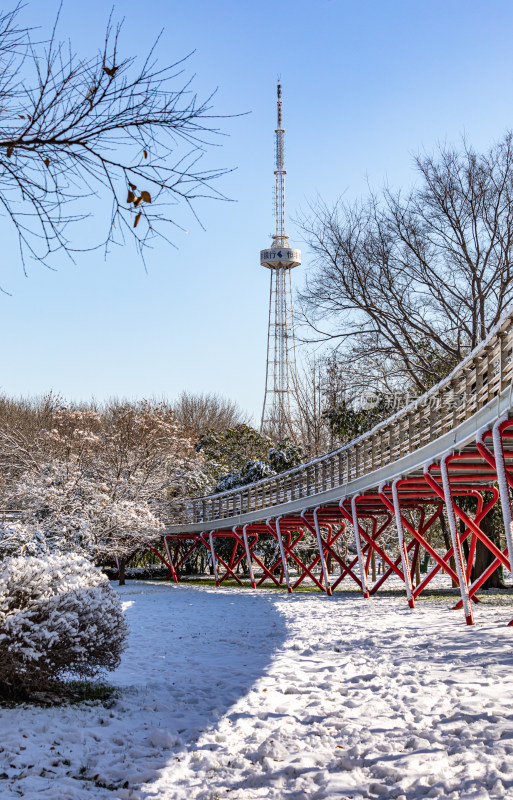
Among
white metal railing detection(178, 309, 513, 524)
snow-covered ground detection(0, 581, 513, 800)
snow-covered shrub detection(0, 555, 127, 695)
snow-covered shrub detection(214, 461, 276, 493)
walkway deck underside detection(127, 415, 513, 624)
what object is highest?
snow-covered shrub detection(214, 461, 276, 493)

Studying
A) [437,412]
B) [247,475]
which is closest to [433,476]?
[437,412]

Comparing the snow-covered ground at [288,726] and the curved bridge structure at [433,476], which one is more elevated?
the curved bridge structure at [433,476]

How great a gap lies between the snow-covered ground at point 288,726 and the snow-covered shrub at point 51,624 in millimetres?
353

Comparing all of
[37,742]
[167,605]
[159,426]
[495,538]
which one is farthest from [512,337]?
[159,426]

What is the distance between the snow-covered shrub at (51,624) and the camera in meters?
6.48

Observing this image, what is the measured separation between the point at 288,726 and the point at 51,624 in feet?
7.01

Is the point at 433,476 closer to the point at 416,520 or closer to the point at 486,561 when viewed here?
the point at 486,561

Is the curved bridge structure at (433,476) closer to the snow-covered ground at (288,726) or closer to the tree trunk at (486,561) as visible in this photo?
the tree trunk at (486,561)

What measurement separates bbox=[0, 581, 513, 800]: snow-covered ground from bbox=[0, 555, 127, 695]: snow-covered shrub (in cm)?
35

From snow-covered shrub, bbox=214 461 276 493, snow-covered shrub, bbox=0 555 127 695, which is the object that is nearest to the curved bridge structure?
snow-covered shrub, bbox=214 461 276 493

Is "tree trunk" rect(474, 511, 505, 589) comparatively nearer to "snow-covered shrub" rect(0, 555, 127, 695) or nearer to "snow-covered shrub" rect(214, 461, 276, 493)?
"snow-covered shrub" rect(214, 461, 276, 493)

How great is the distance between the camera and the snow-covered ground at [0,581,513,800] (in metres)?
4.87

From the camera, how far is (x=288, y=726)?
6.09 metres

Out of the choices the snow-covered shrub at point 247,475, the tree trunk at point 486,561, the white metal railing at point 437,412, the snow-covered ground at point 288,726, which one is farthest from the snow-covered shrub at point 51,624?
the snow-covered shrub at point 247,475
